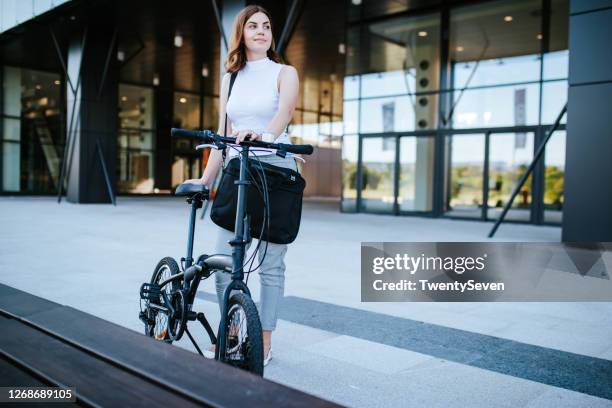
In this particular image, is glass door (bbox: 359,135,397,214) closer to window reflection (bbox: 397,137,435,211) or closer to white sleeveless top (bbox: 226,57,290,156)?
window reflection (bbox: 397,137,435,211)

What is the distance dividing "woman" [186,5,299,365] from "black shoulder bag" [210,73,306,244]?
17 cm

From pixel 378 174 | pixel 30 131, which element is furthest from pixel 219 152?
pixel 30 131

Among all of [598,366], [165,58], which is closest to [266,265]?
[598,366]

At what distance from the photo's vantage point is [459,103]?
1582 centimetres

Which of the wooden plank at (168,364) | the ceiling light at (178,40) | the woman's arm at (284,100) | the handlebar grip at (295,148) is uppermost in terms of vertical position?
the ceiling light at (178,40)

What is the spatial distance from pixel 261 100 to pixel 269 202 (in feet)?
1.84

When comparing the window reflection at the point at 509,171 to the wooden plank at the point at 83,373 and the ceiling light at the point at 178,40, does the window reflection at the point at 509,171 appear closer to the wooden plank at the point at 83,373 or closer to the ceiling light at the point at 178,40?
the ceiling light at the point at 178,40

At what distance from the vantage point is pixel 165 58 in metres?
22.6

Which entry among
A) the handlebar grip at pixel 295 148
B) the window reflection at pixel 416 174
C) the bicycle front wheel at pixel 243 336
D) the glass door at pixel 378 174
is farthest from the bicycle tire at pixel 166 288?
the glass door at pixel 378 174

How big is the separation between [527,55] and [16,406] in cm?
1518

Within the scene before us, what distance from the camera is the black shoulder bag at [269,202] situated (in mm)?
2730

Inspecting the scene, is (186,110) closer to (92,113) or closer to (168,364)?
(92,113)

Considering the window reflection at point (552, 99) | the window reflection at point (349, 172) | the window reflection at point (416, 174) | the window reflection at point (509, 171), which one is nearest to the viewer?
the window reflection at point (552, 99)

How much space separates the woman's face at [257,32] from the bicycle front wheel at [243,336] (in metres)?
1.34
